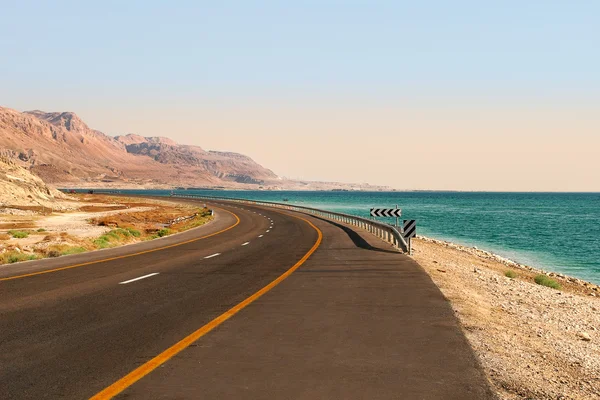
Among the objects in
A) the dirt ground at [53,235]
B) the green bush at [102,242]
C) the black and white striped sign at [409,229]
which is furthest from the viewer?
the green bush at [102,242]

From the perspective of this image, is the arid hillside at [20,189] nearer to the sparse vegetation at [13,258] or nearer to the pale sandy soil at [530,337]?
the sparse vegetation at [13,258]

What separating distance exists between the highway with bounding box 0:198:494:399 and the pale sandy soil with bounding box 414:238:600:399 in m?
0.36

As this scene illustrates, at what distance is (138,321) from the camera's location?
10.9m

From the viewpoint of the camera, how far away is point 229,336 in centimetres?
970

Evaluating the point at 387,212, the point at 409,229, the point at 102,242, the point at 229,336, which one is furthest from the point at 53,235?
the point at 229,336

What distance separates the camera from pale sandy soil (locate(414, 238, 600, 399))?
7.62m

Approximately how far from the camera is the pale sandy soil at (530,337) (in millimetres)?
7625

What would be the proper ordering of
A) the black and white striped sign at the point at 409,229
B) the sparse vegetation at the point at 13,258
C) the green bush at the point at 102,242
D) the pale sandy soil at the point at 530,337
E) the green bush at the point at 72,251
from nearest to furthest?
1. the pale sandy soil at the point at 530,337
2. the sparse vegetation at the point at 13,258
3. the black and white striped sign at the point at 409,229
4. the green bush at the point at 72,251
5. the green bush at the point at 102,242

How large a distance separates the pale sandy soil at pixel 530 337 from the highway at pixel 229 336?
0.36 m

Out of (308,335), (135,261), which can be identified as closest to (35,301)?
(308,335)

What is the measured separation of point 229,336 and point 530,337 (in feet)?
16.5

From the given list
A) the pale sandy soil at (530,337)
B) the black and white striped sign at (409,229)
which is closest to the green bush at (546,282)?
the pale sandy soil at (530,337)

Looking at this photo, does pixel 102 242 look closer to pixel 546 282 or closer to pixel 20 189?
pixel 546 282

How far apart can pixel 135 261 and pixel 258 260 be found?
4260mm
